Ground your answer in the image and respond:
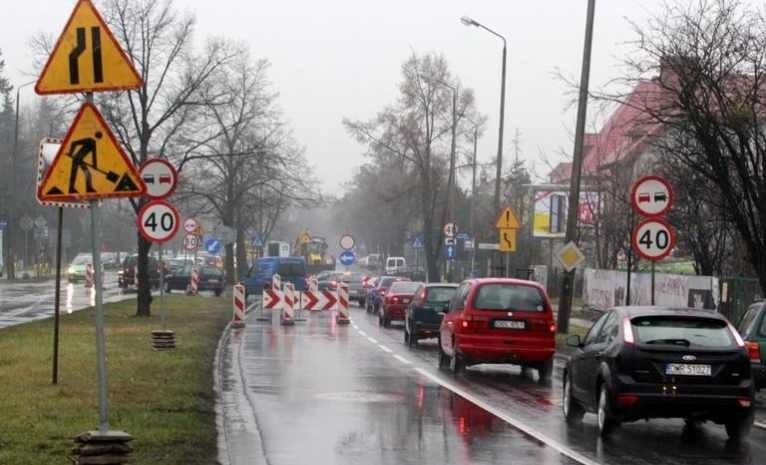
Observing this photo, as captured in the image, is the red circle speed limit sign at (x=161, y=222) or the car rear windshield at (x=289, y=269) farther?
the car rear windshield at (x=289, y=269)

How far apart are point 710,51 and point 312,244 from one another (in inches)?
3668

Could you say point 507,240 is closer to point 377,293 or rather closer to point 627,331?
point 377,293

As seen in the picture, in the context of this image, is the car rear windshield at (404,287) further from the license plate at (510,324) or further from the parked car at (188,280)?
the parked car at (188,280)

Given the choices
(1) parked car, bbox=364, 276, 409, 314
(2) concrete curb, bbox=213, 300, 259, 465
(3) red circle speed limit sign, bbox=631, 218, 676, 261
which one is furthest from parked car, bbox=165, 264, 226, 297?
(3) red circle speed limit sign, bbox=631, 218, 676, 261

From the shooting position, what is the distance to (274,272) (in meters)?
53.5

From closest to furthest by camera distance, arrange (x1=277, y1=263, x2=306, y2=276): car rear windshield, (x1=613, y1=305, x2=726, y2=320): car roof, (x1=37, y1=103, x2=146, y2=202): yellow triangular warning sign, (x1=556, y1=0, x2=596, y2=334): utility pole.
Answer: (x1=37, y1=103, x2=146, y2=202): yellow triangular warning sign
(x1=613, y1=305, x2=726, y2=320): car roof
(x1=556, y1=0, x2=596, y2=334): utility pole
(x1=277, y1=263, x2=306, y2=276): car rear windshield

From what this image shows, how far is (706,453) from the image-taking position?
12789mm

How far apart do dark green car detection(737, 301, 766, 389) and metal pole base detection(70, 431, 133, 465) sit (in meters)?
10.1

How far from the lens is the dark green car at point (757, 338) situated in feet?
56.8

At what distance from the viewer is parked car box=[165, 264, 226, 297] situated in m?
62.5

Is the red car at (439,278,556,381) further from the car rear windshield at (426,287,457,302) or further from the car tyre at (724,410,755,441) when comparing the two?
the car tyre at (724,410,755,441)

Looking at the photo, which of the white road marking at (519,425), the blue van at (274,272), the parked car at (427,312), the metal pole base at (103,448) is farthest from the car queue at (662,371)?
the blue van at (274,272)

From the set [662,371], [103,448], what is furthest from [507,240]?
[103,448]

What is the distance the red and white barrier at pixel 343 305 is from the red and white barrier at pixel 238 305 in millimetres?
4824
